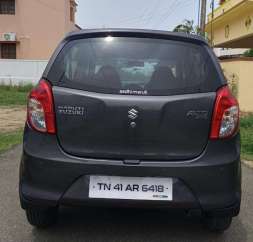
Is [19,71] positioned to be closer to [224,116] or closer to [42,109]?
[42,109]

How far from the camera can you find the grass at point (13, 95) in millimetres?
19331

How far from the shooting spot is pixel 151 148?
3.85m

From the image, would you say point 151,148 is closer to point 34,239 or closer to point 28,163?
point 28,163

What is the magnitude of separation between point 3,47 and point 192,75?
30.9 m

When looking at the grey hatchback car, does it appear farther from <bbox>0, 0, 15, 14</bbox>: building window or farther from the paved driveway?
<bbox>0, 0, 15, 14</bbox>: building window

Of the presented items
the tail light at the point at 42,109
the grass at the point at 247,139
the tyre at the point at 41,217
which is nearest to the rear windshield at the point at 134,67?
the tail light at the point at 42,109

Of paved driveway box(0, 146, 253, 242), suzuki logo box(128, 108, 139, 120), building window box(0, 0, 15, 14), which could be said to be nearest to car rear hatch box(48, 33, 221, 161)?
suzuki logo box(128, 108, 139, 120)

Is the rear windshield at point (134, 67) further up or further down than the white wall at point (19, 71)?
further up

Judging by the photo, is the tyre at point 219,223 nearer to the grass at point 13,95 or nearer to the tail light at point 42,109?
the tail light at point 42,109

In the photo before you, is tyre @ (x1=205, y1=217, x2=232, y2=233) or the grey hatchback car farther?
tyre @ (x1=205, y1=217, x2=232, y2=233)

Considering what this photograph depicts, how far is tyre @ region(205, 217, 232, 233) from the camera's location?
14.4ft

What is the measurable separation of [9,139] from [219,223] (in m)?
6.11

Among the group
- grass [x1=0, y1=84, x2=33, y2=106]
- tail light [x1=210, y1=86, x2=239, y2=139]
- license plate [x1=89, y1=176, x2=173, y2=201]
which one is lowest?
grass [x1=0, y1=84, x2=33, y2=106]

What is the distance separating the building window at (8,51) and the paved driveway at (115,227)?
29.1 metres
